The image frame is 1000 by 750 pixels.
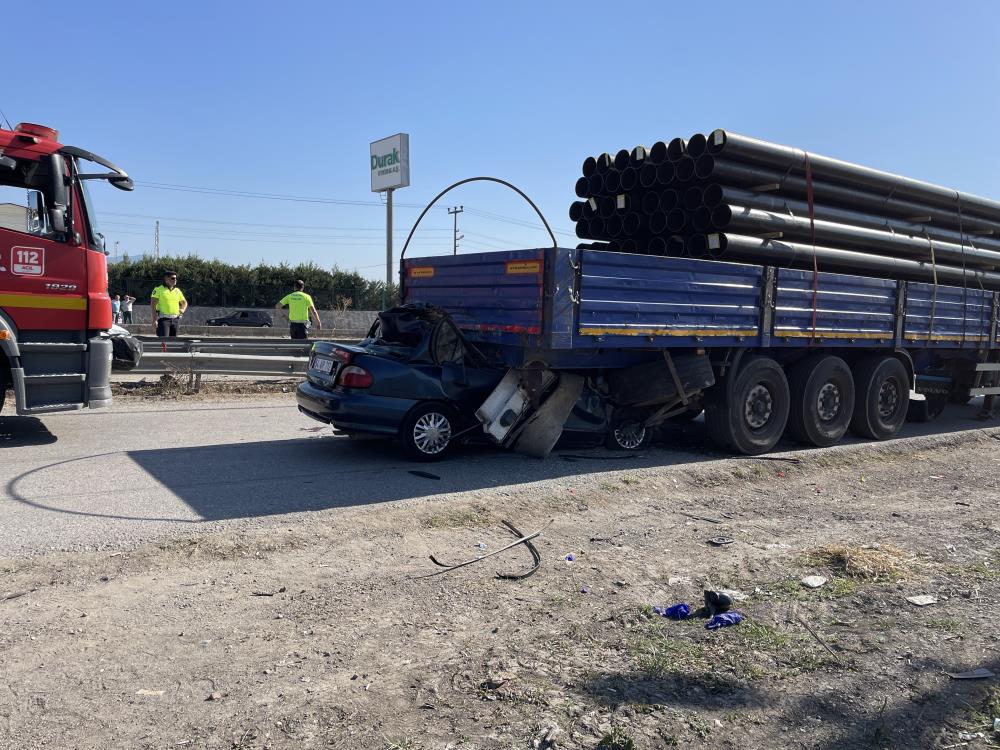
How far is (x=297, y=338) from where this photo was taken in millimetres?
15664

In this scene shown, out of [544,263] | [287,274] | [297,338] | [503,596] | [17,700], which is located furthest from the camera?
[287,274]

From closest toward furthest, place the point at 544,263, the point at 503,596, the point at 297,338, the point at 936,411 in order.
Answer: the point at 503,596, the point at 544,263, the point at 936,411, the point at 297,338

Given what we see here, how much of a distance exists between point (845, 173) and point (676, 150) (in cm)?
251

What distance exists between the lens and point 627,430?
338 inches

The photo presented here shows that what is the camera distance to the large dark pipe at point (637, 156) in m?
8.88

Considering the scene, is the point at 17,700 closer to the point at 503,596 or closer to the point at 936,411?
the point at 503,596

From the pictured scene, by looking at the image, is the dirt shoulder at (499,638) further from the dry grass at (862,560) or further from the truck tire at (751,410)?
the truck tire at (751,410)

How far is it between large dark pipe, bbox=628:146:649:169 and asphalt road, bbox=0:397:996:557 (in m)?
3.31

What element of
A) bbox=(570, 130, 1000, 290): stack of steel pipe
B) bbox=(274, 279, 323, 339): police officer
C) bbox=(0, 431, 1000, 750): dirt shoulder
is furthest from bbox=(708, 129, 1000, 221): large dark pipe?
bbox=(274, 279, 323, 339): police officer

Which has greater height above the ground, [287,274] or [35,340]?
[287,274]

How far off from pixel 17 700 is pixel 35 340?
226 inches

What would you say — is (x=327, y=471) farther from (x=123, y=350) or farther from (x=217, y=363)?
(x=217, y=363)

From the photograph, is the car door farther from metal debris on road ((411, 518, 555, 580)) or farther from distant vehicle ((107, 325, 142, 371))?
distant vehicle ((107, 325, 142, 371))

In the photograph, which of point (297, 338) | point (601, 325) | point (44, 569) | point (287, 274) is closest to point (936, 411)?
point (601, 325)
